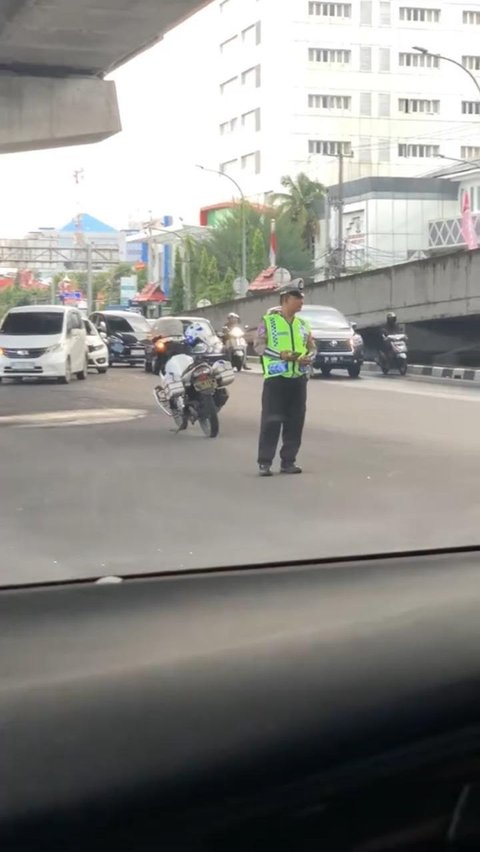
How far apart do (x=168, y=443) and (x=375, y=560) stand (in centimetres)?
38

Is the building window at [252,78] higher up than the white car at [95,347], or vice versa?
the building window at [252,78]

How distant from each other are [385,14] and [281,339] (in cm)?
43

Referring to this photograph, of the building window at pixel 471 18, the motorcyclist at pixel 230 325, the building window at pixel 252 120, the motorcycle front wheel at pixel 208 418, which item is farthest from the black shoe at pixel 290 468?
the building window at pixel 471 18

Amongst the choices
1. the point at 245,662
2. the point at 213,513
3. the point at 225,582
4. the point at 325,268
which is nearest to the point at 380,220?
the point at 325,268

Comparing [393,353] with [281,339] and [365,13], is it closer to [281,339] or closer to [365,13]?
[281,339]

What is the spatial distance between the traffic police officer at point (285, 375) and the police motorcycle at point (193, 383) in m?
0.07

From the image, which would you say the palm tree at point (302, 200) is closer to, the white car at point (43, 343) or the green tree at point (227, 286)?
the green tree at point (227, 286)

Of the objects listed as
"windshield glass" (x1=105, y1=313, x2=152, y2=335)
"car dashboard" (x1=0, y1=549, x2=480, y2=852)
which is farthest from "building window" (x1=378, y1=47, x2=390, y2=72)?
"car dashboard" (x1=0, y1=549, x2=480, y2=852)

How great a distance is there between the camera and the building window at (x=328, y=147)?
1386mm

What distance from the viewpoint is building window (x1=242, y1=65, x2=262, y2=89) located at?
1361 mm

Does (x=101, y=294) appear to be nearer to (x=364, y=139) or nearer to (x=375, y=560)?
(x=364, y=139)

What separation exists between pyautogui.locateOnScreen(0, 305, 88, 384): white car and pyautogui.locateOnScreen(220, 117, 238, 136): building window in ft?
1.03

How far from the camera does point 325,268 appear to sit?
4.64 feet

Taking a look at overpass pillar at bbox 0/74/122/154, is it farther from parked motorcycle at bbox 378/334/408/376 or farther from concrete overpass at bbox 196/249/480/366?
parked motorcycle at bbox 378/334/408/376
